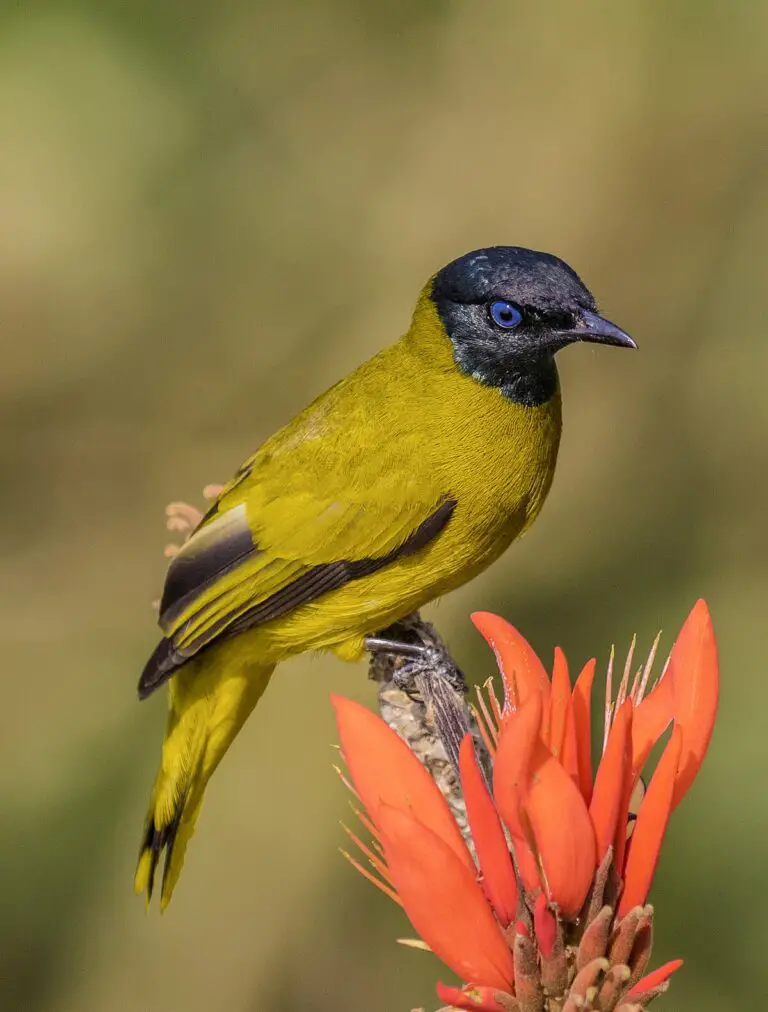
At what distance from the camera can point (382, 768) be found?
66.2 inches

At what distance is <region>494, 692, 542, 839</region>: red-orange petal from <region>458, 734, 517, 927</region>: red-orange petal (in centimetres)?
2

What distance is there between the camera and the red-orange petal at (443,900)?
1600mm

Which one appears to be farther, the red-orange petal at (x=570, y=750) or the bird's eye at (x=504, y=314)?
the bird's eye at (x=504, y=314)

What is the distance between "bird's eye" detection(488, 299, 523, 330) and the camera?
3102 mm

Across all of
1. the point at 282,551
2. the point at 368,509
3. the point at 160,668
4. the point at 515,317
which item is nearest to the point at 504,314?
the point at 515,317

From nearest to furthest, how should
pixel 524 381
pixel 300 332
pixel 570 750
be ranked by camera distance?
pixel 570 750, pixel 524 381, pixel 300 332

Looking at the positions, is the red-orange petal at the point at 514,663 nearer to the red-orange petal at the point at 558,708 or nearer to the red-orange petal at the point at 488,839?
the red-orange petal at the point at 558,708

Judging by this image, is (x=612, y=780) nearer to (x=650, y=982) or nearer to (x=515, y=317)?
(x=650, y=982)

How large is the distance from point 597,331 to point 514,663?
1275 millimetres

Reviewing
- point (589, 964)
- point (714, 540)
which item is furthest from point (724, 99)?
point (589, 964)

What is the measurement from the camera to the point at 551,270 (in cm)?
298

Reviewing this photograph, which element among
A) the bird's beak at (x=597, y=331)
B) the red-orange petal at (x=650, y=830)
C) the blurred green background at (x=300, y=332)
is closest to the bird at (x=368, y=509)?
the bird's beak at (x=597, y=331)

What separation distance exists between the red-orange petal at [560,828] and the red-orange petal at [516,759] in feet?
0.05

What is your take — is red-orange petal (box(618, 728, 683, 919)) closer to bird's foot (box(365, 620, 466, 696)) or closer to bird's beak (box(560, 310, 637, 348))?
bird's foot (box(365, 620, 466, 696))
